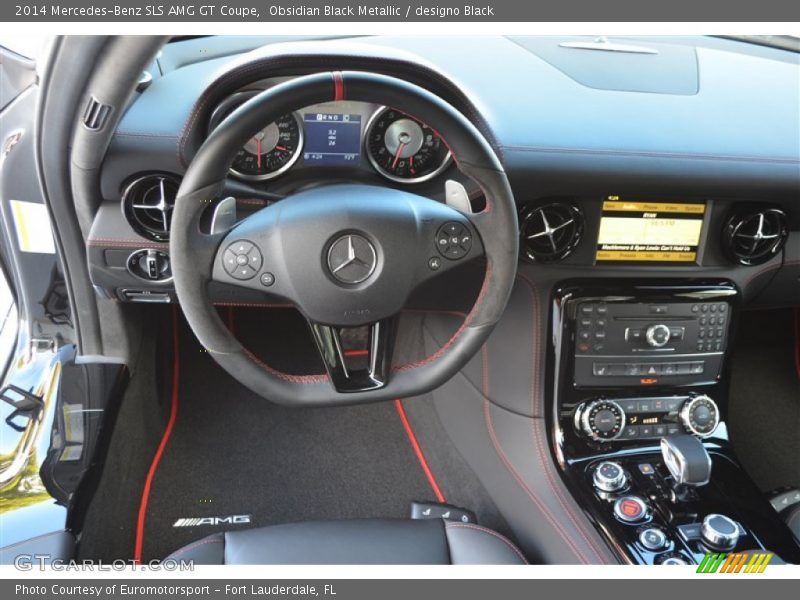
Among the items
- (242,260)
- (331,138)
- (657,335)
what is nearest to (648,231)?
(657,335)

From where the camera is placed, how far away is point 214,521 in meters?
1.97

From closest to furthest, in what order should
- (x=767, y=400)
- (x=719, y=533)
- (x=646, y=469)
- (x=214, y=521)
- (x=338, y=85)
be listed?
(x=338, y=85), (x=719, y=533), (x=646, y=469), (x=214, y=521), (x=767, y=400)

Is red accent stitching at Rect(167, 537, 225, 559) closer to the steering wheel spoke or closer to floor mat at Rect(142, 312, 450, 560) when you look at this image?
the steering wheel spoke

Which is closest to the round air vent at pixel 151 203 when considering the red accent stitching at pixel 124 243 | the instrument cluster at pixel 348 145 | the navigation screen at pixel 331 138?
the red accent stitching at pixel 124 243

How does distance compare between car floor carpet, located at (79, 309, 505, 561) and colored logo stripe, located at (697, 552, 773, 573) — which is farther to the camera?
car floor carpet, located at (79, 309, 505, 561)

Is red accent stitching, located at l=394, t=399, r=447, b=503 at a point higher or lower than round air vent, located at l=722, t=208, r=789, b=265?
lower

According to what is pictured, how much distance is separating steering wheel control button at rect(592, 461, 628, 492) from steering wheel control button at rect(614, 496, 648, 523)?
33mm

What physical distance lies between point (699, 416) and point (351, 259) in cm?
106

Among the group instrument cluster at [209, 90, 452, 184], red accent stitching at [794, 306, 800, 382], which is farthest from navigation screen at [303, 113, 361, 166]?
red accent stitching at [794, 306, 800, 382]

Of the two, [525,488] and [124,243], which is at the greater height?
[124,243]

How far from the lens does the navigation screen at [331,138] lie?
1438mm

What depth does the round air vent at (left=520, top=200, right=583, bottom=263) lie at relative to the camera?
5.25 ft

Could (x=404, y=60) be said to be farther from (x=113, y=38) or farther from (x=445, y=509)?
(x=445, y=509)

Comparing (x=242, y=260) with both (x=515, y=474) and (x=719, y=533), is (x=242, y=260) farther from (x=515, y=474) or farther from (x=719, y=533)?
(x=719, y=533)
